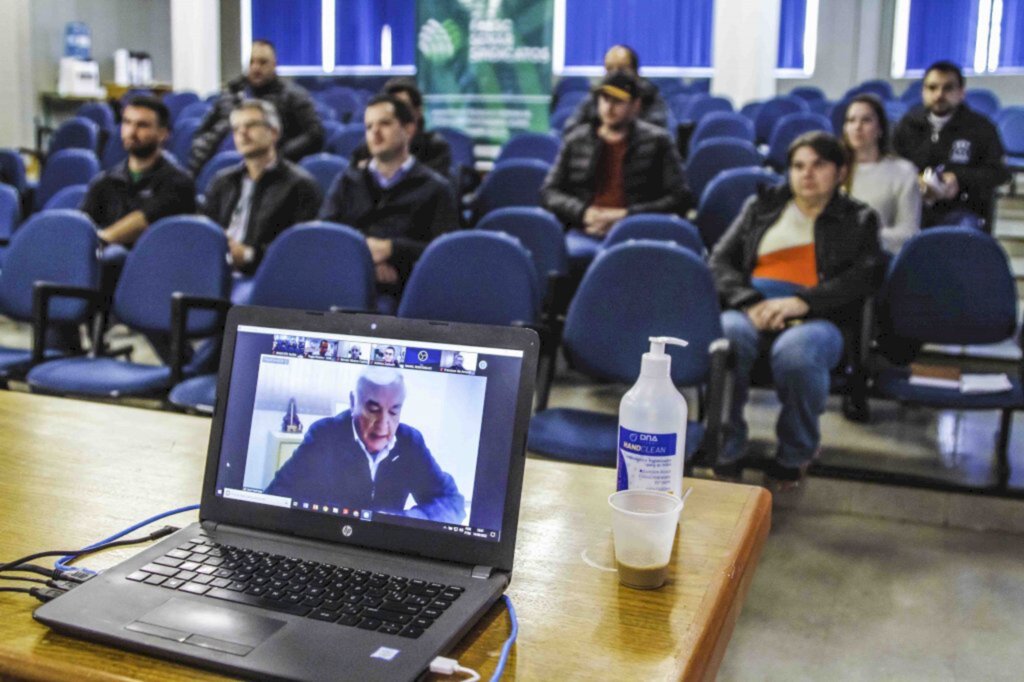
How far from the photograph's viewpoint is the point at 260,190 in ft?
14.3

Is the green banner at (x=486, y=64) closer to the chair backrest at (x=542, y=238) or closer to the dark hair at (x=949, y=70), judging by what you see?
the dark hair at (x=949, y=70)

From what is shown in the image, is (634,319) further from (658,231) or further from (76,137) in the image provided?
(76,137)

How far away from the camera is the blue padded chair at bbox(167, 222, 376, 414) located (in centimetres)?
344

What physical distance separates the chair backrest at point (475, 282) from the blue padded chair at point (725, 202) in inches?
60.3

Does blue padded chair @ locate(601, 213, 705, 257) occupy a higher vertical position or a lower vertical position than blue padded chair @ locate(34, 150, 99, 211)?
lower

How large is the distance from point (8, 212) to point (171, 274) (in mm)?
2017

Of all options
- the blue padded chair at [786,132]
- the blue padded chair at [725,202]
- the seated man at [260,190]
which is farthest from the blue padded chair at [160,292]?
the blue padded chair at [786,132]

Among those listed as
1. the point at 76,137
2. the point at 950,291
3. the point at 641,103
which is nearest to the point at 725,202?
the point at 950,291

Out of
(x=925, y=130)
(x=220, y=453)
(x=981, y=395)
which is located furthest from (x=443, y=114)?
(x=220, y=453)

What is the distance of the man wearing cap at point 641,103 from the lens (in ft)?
17.9

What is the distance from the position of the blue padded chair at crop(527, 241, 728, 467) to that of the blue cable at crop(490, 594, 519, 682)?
1704 millimetres

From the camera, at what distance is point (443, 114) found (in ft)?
24.5

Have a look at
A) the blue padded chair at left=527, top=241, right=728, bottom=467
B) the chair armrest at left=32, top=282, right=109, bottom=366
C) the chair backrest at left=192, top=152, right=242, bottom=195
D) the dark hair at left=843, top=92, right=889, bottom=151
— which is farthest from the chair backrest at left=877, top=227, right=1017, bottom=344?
the chair backrest at left=192, top=152, right=242, bottom=195

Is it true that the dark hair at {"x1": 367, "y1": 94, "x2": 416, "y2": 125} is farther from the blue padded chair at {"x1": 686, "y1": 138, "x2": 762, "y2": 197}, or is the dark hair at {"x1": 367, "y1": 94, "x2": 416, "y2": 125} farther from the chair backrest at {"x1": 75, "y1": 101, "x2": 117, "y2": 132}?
the chair backrest at {"x1": 75, "y1": 101, "x2": 117, "y2": 132}
